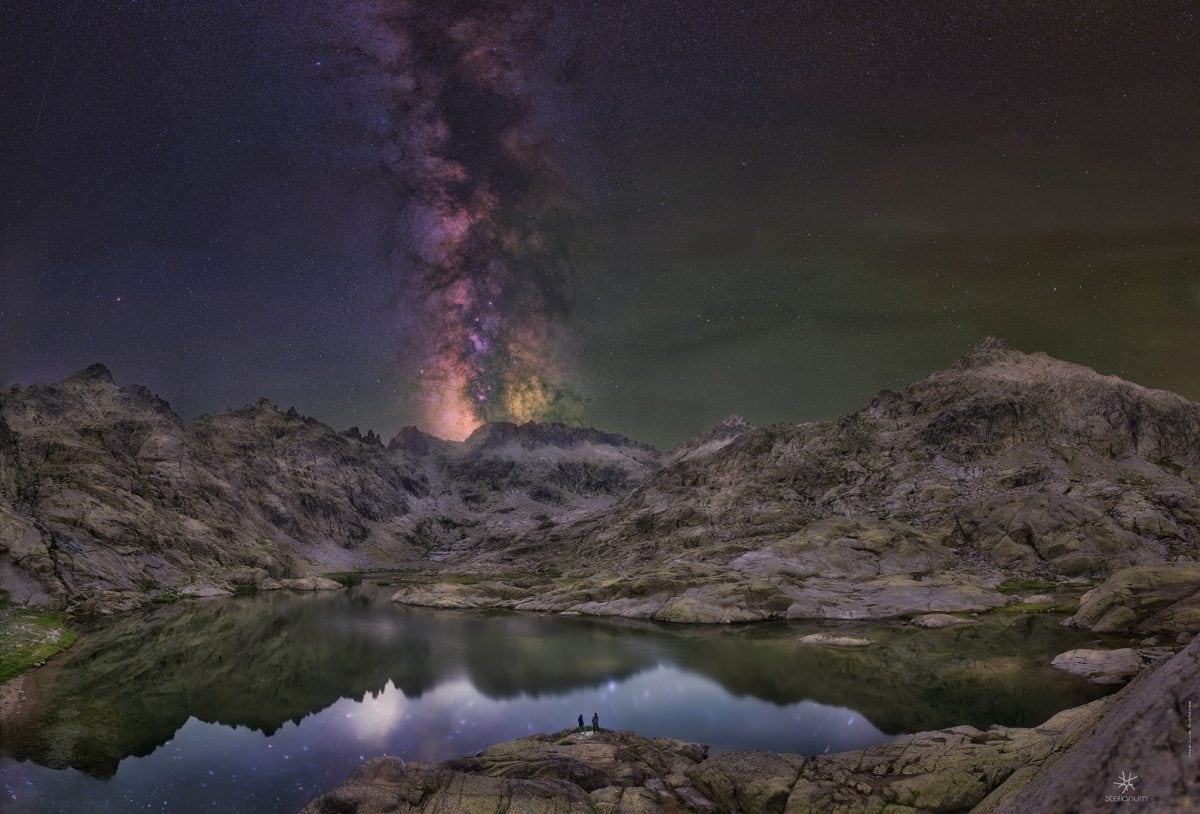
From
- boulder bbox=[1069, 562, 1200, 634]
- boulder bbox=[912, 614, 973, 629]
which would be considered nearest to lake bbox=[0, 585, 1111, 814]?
boulder bbox=[912, 614, 973, 629]

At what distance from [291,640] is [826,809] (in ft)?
308

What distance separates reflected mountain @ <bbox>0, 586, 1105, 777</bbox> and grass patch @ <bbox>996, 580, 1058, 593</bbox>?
106 ft

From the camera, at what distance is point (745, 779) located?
30.0m

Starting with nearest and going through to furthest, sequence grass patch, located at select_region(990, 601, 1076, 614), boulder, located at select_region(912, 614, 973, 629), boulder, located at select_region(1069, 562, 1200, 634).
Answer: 1. boulder, located at select_region(1069, 562, 1200, 634)
2. boulder, located at select_region(912, 614, 973, 629)
3. grass patch, located at select_region(990, 601, 1076, 614)

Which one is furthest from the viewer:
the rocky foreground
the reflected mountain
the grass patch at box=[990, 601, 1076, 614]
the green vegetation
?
the grass patch at box=[990, 601, 1076, 614]

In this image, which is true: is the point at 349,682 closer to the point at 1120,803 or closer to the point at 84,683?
the point at 84,683

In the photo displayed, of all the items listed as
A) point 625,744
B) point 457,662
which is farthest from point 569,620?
point 625,744

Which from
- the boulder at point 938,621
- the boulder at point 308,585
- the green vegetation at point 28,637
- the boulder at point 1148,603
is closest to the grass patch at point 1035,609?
the boulder at point 938,621

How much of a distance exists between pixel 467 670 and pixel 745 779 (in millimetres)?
55020

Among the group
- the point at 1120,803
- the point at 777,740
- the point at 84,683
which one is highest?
the point at 1120,803

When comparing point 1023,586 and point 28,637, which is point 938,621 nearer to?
point 1023,586

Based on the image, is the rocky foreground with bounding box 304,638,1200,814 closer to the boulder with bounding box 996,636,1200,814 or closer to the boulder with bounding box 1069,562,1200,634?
the boulder with bounding box 996,636,1200,814

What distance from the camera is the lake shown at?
3950 cm

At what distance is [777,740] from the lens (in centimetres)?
4744
